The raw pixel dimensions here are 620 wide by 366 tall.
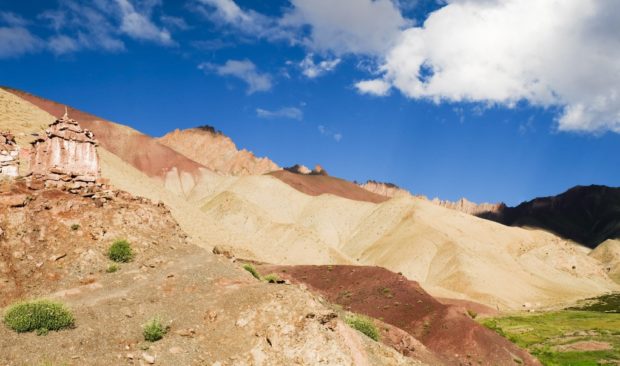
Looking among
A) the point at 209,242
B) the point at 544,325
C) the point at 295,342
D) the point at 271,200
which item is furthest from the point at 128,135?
the point at 295,342

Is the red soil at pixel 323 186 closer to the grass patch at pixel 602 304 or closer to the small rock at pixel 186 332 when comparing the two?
the grass patch at pixel 602 304

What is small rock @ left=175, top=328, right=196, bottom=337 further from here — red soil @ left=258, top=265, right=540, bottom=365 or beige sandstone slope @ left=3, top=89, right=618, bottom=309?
beige sandstone slope @ left=3, top=89, right=618, bottom=309

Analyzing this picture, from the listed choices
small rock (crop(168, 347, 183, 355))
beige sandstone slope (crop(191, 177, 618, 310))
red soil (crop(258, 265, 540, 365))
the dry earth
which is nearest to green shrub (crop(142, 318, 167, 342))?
the dry earth

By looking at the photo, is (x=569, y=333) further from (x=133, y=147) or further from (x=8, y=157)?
(x=133, y=147)

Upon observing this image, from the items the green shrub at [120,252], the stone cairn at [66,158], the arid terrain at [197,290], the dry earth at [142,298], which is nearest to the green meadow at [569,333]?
the arid terrain at [197,290]

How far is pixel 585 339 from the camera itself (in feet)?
153

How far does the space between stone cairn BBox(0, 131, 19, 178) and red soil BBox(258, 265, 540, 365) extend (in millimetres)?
19995

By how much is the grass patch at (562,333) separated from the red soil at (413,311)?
285 inches

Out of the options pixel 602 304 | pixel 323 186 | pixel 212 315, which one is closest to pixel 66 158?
pixel 212 315

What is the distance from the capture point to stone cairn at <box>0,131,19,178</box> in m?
30.5

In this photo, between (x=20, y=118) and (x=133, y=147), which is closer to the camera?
(x=20, y=118)

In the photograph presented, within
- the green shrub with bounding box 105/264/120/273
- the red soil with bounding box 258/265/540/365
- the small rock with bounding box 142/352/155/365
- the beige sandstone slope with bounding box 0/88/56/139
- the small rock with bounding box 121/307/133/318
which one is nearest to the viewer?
the small rock with bounding box 142/352/155/365

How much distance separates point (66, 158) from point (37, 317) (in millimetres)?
17524

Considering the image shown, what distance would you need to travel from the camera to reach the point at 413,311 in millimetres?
38938
